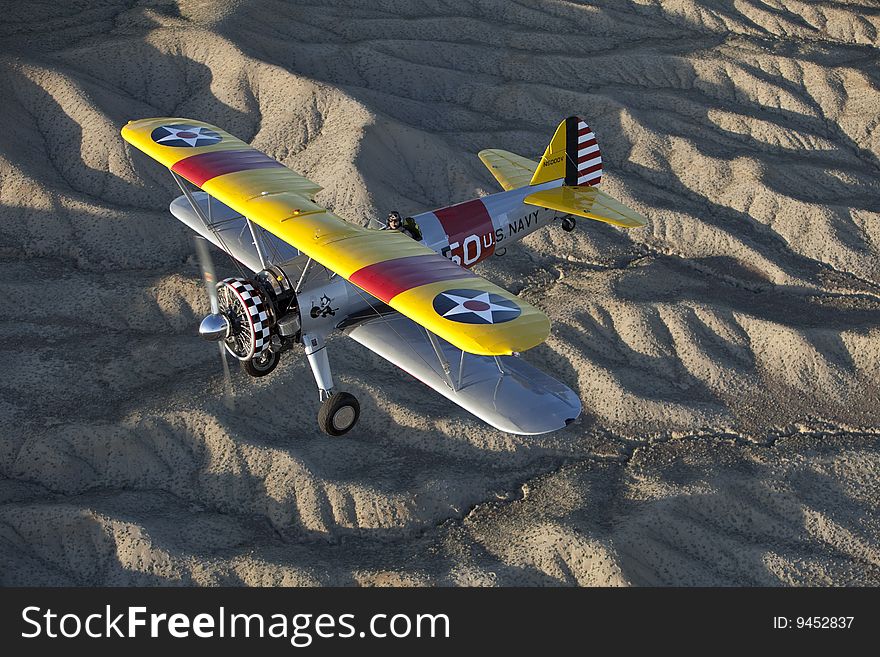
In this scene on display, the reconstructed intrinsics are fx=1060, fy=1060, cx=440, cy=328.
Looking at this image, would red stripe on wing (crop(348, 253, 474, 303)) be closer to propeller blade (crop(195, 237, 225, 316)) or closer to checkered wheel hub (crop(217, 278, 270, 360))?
checkered wheel hub (crop(217, 278, 270, 360))

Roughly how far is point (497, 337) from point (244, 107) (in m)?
20.7

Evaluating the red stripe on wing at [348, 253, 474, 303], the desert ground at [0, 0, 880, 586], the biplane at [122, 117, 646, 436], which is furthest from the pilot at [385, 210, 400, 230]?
the desert ground at [0, 0, 880, 586]

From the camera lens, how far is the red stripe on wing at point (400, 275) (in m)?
17.8

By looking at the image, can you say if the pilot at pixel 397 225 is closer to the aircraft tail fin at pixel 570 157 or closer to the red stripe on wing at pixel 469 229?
the red stripe on wing at pixel 469 229

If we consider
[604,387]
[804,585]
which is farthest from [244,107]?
[804,585]

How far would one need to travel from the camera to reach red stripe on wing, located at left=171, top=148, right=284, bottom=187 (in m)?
21.4

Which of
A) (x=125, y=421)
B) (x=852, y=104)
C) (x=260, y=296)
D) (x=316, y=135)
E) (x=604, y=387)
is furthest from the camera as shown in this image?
(x=852, y=104)

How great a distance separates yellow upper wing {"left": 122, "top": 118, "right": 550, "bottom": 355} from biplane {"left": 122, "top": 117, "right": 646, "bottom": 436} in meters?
0.03

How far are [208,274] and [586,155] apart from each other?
1023 centimetres

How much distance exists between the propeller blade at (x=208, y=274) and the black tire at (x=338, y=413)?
110 inches

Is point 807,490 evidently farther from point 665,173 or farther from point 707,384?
point 665,173

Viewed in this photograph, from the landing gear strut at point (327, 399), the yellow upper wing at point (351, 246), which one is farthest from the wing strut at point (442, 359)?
the landing gear strut at point (327, 399)

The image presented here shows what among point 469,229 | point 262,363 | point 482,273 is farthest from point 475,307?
point 482,273

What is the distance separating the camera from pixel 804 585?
20.4 metres
